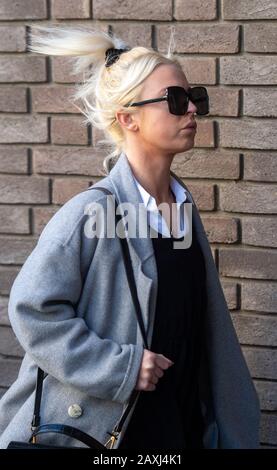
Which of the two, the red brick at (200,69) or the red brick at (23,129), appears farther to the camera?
the red brick at (23,129)

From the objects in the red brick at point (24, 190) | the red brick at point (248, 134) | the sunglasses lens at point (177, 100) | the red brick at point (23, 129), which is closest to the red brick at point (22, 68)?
the red brick at point (23, 129)

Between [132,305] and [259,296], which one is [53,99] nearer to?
[259,296]

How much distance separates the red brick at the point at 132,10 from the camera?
144 inches

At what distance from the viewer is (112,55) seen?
2752 mm

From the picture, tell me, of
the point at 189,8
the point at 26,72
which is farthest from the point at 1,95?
the point at 189,8

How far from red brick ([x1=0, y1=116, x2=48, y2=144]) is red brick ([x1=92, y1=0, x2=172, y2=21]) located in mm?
555

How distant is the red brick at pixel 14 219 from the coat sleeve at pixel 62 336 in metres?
1.63

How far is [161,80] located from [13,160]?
4.76 feet

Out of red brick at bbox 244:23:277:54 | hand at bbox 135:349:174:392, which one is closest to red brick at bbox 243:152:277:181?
red brick at bbox 244:23:277:54

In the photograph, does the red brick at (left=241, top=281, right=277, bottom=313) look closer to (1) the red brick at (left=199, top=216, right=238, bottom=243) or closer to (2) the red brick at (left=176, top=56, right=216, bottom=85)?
(1) the red brick at (left=199, top=216, right=238, bottom=243)

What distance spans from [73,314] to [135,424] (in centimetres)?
41

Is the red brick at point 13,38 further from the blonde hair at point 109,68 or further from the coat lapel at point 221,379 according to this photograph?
the coat lapel at point 221,379

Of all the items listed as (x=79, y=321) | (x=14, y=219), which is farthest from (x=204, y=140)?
(x=79, y=321)

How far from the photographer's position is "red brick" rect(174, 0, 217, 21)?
3.58 metres
